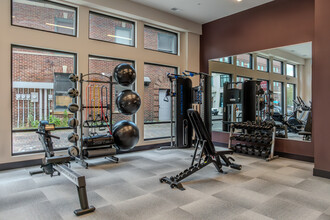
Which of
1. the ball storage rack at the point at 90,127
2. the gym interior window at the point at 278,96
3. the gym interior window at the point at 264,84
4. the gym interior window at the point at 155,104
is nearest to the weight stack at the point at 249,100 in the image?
the gym interior window at the point at 264,84

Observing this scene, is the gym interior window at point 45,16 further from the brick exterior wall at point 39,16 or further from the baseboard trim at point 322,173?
the baseboard trim at point 322,173

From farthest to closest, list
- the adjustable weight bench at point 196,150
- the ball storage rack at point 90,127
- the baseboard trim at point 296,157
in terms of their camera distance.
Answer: the baseboard trim at point 296,157 → the ball storage rack at point 90,127 → the adjustable weight bench at point 196,150

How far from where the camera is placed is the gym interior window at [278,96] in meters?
5.37

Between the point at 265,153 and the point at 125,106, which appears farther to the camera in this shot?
the point at 265,153

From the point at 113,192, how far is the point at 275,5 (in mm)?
5329

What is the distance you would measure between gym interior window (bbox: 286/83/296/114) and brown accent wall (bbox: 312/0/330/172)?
1.27 meters

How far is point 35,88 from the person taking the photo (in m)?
4.70

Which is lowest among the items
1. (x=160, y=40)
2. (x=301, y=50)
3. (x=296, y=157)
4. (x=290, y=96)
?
(x=296, y=157)

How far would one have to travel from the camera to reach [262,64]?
559cm

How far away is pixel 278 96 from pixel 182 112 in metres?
2.32

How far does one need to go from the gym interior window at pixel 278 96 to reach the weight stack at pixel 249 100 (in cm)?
46

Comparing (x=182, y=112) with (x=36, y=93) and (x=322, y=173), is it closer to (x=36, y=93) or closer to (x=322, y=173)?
(x=322, y=173)

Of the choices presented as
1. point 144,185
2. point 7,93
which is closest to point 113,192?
point 144,185

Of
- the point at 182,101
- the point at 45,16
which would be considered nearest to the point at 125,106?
the point at 182,101
